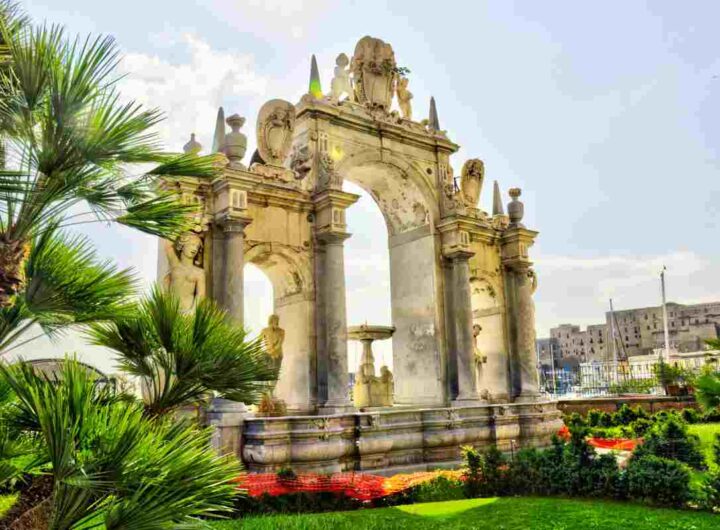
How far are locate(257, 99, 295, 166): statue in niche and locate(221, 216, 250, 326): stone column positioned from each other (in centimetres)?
234

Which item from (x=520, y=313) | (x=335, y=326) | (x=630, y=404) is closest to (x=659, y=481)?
(x=335, y=326)

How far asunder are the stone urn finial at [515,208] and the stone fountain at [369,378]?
567cm

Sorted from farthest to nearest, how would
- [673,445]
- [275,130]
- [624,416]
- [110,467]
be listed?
[624,416] → [275,130] → [673,445] → [110,467]

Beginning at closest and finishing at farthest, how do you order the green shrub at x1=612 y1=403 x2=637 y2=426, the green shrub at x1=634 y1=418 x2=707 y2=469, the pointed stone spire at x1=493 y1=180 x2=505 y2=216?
the green shrub at x1=634 y1=418 x2=707 y2=469 → the pointed stone spire at x1=493 y1=180 x2=505 y2=216 → the green shrub at x1=612 y1=403 x2=637 y2=426

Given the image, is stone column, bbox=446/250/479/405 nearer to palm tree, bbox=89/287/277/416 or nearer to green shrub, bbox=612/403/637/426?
green shrub, bbox=612/403/637/426

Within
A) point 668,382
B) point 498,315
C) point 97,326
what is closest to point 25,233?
point 97,326

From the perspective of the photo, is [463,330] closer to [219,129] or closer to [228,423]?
[228,423]

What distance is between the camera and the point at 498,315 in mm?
21297

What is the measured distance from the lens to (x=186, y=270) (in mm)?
14562

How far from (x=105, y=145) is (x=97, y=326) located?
5.66 feet

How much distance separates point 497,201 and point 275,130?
889 cm

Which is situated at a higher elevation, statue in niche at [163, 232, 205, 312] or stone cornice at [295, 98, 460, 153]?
stone cornice at [295, 98, 460, 153]

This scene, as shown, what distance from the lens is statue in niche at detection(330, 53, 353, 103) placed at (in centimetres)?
1850

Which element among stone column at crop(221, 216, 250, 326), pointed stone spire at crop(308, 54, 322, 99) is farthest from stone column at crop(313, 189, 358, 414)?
pointed stone spire at crop(308, 54, 322, 99)
